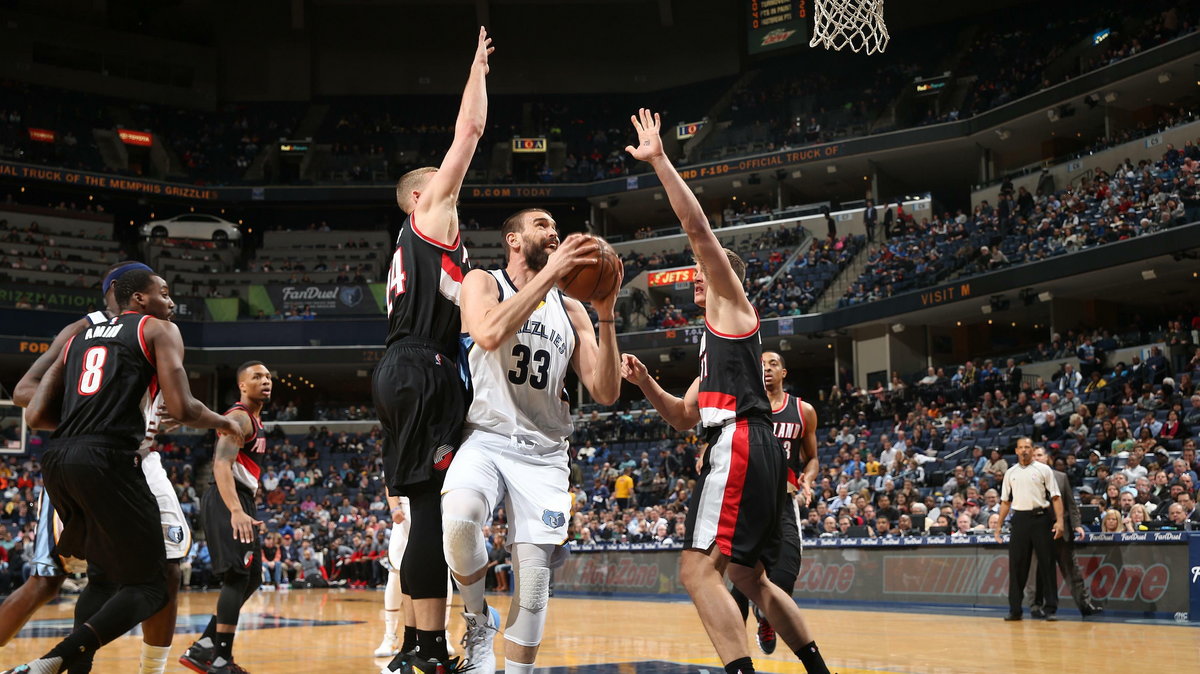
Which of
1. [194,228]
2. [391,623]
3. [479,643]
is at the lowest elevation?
[391,623]

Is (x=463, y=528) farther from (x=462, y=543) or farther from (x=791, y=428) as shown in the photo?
(x=791, y=428)

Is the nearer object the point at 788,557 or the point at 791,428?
the point at 788,557

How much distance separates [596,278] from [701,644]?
19.1 ft

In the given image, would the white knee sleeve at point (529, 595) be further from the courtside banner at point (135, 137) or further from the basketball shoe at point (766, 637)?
the courtside banner at point (135, 137)

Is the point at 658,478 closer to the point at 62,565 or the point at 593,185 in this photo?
the point at 593,185

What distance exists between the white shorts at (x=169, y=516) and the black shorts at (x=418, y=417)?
2.44 m

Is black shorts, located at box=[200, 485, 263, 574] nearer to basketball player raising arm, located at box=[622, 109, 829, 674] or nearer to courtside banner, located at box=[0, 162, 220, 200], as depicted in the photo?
basketball player raising arm, located at box=[622, 109, 829, 674]

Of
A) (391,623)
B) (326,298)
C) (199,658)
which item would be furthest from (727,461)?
(326,298)

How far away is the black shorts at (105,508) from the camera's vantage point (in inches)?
199

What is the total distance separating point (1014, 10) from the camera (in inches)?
1543

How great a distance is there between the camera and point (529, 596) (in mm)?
4410

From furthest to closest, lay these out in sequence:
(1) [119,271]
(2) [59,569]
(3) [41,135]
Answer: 1. (3) [41,135]
2. (2) [59,569]
3. (1) [119,271]

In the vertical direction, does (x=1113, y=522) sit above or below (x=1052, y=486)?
below

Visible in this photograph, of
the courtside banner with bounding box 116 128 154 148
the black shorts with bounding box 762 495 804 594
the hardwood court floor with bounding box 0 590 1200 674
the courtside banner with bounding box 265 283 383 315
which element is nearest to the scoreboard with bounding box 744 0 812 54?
the courtside banner with bounding box 265 283 383 315
